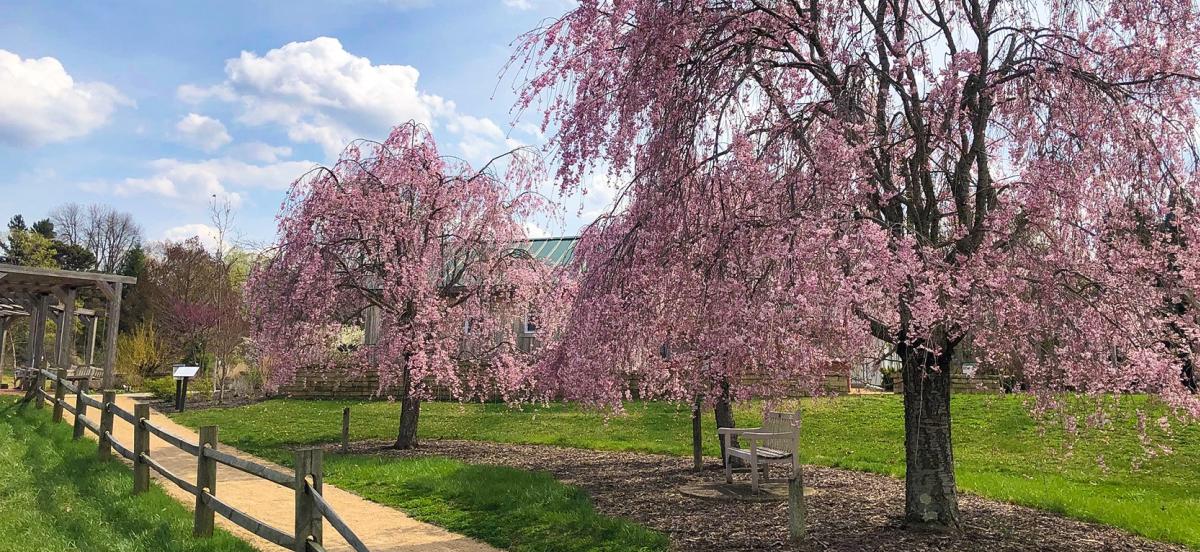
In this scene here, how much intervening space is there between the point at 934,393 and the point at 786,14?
352 cm

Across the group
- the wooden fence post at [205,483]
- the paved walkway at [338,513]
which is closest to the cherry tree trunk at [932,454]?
the paved walkway at [338,513]

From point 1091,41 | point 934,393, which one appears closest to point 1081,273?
point 934,393

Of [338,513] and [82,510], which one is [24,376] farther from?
[338,513]

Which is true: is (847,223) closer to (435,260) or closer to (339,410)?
(435,260)

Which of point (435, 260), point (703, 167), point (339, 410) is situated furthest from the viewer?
point (339, 410)

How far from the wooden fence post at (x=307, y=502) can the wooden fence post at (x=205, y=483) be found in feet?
6.03

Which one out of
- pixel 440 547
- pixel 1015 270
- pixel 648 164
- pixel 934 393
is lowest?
pixel 440 547

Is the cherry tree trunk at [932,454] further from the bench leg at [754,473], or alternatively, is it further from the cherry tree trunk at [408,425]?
the cherry tree trunk at [408,425]

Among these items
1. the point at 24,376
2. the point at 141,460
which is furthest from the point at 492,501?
the point at 24,376

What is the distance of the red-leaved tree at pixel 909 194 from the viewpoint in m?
5.96

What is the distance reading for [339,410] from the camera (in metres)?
20.9

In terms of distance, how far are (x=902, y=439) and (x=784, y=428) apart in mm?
6121

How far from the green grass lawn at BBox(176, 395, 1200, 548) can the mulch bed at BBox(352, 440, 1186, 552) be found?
61 centimetres

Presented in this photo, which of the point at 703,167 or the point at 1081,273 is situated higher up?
the point at 703,167
